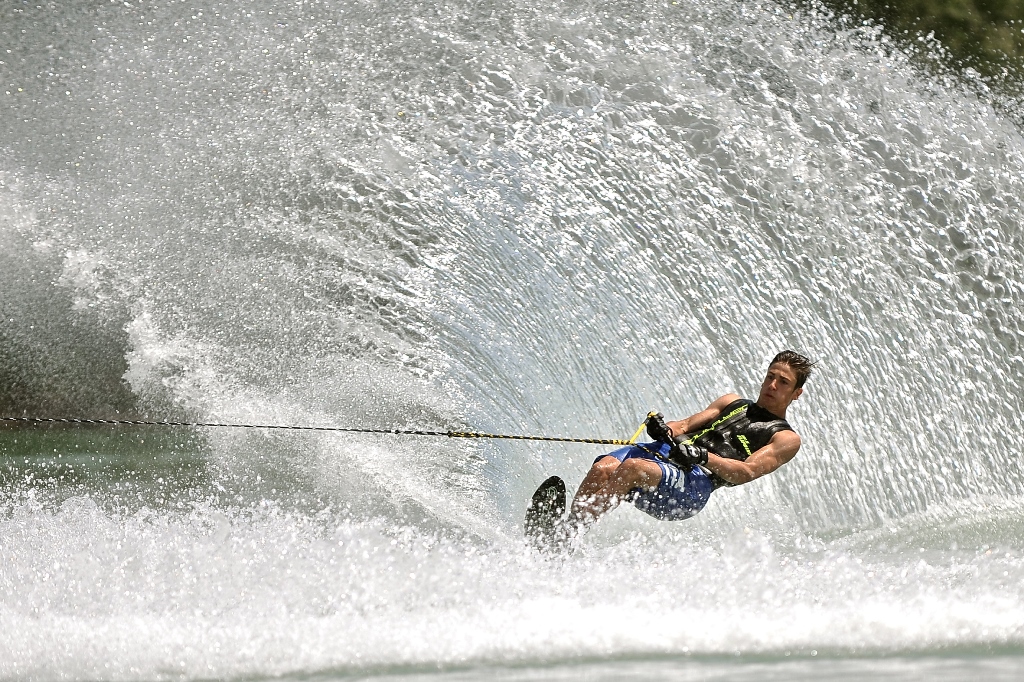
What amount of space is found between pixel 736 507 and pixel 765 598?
1610mm

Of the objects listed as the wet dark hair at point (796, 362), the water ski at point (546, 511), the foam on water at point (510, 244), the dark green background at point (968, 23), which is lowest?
the water ski at point (546, 511)

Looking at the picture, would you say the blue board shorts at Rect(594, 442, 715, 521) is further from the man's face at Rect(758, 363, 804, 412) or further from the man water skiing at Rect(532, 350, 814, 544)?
the man's face at Rect(758, 363, 804, 412)

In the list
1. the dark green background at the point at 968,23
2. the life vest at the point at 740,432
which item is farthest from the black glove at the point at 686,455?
the dark green background at the point at 968,23

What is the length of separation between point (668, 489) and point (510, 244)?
2.23 m

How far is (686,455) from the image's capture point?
→ 12.5 feet

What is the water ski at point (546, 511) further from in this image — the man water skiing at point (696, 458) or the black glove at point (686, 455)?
the black glove at point (686, 455)

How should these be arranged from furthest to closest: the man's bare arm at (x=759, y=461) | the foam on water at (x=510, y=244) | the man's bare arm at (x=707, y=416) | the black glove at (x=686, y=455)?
the foam on water at (x=510, y=244), the man's bare arm at (x=707, y=416), the man's bare arm at (x=759, y=461), the black glove at (x=686, y=455)

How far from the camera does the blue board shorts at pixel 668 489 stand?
13.0 ft

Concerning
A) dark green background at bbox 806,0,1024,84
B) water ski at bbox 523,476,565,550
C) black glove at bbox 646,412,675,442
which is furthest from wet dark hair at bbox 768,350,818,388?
dark green background at bbox 806,0,1024,84

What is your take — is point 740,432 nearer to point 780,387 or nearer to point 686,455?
point 780,387

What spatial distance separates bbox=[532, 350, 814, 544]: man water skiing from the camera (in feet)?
12.7

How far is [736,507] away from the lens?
16.4 feet

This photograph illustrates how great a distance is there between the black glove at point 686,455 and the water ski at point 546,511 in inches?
17.2

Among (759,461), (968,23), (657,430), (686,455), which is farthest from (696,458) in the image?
(968,23)
